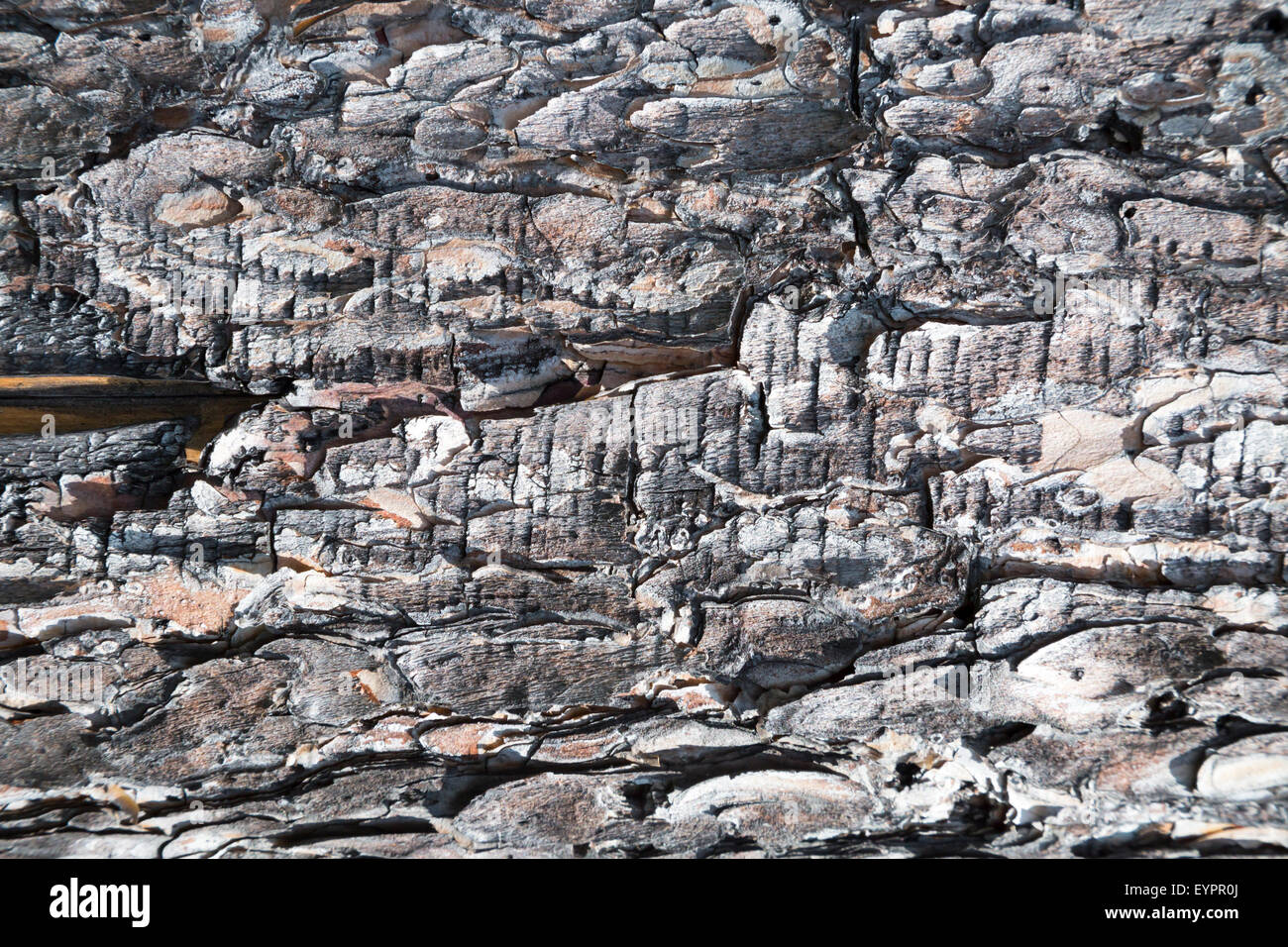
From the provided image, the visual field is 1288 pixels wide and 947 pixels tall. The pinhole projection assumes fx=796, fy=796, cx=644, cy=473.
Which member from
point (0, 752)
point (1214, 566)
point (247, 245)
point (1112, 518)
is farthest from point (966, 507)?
A: point (0, 752)

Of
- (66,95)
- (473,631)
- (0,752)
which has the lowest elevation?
(0,752)

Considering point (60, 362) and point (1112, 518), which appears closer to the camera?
point (1112, 518)

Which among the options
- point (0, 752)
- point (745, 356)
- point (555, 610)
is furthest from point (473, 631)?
point (0, 752)

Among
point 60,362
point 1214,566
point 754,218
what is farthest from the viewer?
point 60,362

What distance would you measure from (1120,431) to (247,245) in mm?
1571

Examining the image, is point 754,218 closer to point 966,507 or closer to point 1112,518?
point 966,507

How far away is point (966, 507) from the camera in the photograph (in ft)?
4.33

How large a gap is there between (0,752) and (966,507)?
1.67m

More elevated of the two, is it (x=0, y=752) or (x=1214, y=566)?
(x=1214, y=566)

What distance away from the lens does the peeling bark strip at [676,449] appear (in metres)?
1.30

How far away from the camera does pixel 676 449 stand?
1371mm

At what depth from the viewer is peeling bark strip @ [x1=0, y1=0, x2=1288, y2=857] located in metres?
1.30

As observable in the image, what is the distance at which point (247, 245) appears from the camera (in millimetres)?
1479

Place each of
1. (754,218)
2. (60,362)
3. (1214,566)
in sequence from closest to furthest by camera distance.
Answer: (1214,566), (754,218), (60,362)
